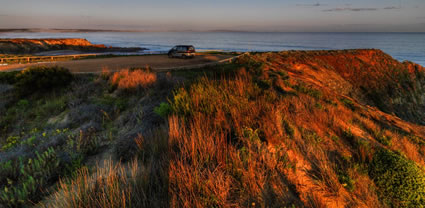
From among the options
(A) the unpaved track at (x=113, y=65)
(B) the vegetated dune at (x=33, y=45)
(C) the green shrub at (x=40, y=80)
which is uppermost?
(B) the vegetated dune at (x=33, y=45)

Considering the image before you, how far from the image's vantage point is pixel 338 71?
2566cm

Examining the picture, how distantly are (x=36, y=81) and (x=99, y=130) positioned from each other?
872 centimetres

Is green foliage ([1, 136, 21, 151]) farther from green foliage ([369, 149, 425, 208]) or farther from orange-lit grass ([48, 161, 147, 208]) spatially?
green foliage ([369, 149, 425, 208])

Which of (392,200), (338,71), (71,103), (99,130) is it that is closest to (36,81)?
(71,103)

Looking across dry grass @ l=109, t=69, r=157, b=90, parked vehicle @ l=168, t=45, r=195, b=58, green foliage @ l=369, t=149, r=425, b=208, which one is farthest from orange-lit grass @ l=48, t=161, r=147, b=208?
parked vehicle @ l=168, t=45, r=195, b=58

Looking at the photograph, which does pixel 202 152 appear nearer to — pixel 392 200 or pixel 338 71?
pixel 392 200

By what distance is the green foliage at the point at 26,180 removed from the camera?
3.41 meters

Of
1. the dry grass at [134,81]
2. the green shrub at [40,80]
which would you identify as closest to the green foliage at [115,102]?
the dry grass at [134,81]

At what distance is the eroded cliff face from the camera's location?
21781 mm

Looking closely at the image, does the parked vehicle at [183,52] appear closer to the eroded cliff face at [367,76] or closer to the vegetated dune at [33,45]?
the eroded cliff face at [367,76]

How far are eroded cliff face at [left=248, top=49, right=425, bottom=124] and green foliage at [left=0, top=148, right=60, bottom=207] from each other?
17.5m

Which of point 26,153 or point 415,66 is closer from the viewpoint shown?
point 26,153

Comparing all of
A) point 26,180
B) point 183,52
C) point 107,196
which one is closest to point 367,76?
point 183,52

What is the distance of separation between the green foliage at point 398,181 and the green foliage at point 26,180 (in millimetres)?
6169
